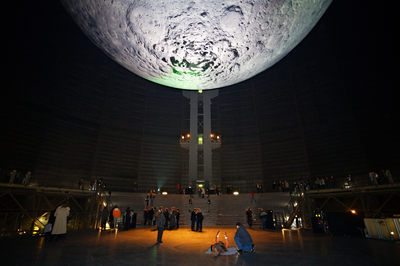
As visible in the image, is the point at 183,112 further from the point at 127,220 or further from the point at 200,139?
the point at 127,220

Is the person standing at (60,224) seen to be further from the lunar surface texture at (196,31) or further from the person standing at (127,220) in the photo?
the lunar surface texture at (196,31)

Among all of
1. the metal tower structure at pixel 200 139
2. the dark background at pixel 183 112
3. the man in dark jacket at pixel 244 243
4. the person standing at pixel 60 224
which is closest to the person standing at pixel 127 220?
the person standing at pixel 60 224

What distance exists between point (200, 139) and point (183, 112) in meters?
4.95

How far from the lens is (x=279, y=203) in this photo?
1424 cm

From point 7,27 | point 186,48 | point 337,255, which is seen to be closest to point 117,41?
point 186,48

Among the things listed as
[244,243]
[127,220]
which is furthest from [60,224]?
[244,243]

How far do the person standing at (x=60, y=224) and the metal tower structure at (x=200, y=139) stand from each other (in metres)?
13.2

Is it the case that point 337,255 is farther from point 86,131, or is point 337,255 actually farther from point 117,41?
point 86,131

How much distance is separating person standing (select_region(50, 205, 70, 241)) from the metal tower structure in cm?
1316

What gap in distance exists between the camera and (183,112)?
25094mm

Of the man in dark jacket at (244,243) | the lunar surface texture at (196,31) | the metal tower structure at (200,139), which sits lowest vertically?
the man in dark jacket at (244,243)

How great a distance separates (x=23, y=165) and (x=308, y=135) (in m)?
26.1

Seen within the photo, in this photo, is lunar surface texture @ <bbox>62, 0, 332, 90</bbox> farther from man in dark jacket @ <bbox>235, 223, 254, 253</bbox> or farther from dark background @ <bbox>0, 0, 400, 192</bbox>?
dark background @ <bbox>0, 0, 400, 192</bbox>

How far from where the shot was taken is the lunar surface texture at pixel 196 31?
8.25 feet
